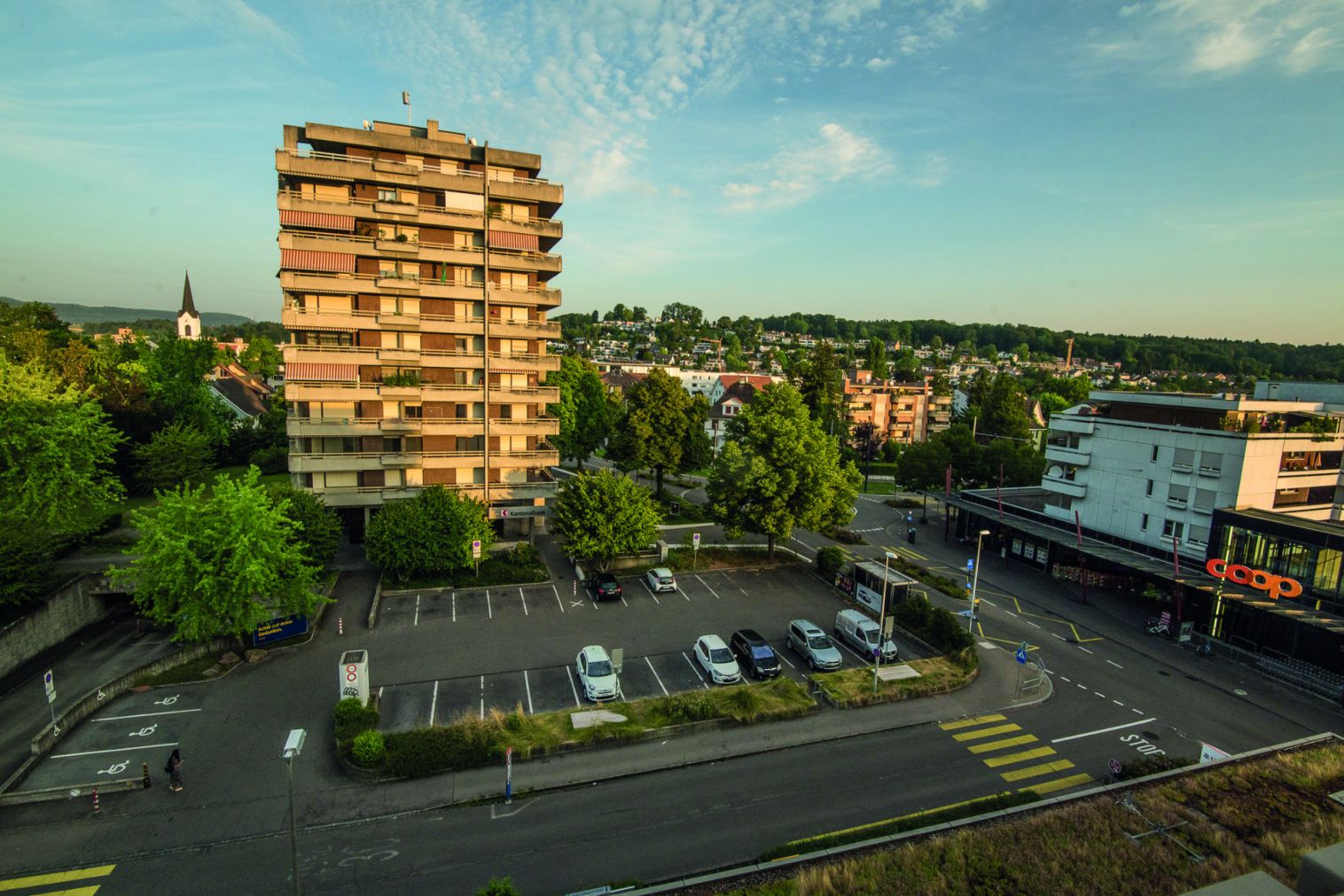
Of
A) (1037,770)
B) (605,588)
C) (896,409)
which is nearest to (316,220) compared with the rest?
(605,588)

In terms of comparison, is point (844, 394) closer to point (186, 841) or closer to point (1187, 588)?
point (1187, 588)

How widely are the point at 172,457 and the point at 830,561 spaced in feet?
173

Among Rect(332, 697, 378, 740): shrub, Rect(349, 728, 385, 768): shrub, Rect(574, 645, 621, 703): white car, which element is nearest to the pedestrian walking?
Rect(332, 697, 378, 740): shrub

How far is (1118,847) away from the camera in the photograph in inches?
724

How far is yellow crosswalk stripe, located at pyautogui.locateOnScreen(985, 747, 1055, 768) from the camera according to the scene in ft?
82.0

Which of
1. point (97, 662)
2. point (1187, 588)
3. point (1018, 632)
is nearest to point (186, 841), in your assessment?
point (97, 662)

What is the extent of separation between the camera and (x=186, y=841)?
20047 millimetres

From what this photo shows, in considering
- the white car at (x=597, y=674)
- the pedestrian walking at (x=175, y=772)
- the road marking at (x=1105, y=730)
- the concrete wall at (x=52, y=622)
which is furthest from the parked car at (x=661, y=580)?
the concrete wall at (x=52, y=622)

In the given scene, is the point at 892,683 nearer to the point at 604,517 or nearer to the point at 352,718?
the point at 604,517

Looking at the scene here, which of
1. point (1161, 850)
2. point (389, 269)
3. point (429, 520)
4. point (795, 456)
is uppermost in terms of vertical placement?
point (389, 269)

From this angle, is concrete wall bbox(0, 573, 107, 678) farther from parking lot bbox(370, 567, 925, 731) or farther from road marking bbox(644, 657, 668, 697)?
road marking bbox(644, 657, 668, 697)

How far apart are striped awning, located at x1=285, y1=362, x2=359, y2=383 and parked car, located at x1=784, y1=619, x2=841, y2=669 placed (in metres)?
33.6

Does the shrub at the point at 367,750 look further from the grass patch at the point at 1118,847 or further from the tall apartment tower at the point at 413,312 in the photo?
the tall apartment tower at the point at 413,312

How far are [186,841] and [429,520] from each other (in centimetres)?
2240
